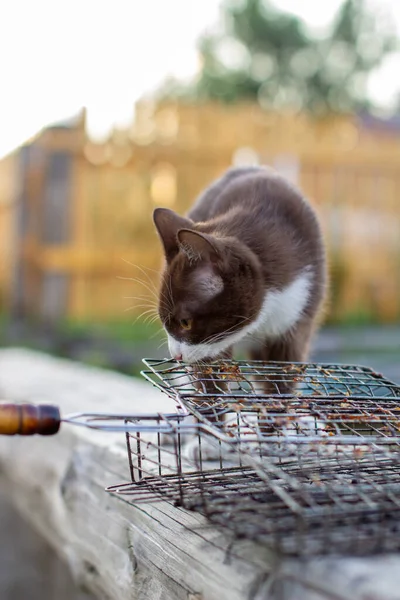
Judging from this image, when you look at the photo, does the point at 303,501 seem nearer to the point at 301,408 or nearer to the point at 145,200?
the point at 301,408

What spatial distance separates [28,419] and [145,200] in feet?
21.3

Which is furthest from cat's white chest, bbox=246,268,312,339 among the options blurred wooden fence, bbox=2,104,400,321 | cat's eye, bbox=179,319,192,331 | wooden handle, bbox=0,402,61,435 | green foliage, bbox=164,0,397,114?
green foliage, bbox=164,0,397,114

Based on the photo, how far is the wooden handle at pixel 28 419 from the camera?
1040 mm

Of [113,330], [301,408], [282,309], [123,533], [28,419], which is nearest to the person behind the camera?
[28,419]

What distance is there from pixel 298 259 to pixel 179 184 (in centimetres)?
569

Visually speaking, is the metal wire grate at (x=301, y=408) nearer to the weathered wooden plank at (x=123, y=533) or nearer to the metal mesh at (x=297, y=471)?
the metal mesh at (x=297, y=471)

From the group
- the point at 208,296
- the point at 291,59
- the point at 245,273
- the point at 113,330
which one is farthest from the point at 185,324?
the point at 291,59

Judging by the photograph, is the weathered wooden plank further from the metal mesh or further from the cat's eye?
the cat's eye

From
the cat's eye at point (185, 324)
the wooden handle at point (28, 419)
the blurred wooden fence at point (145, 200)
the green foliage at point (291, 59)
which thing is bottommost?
the wooden handle at point (28, 419)

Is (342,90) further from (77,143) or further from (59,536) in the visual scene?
(59,536)

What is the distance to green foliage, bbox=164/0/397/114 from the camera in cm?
1136

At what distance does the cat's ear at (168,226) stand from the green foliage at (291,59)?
9.78 m

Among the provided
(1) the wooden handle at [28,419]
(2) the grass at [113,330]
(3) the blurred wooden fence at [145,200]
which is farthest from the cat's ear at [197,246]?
(3) the blurred wooden fence at [145,200]

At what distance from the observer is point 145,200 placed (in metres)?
7.43
